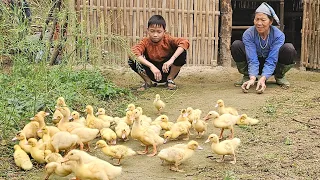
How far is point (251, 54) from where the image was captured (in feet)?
25.8

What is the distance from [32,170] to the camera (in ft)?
15.1

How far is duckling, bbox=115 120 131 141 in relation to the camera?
5375 mm

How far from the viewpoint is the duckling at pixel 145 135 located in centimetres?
505

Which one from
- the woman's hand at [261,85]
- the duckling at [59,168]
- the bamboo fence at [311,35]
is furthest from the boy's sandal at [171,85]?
the duckling at [59,168]

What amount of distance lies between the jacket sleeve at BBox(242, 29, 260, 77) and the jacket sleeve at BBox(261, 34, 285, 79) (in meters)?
0.11

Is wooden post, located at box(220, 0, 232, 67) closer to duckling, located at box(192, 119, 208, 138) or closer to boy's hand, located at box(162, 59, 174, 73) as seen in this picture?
boy's hand, located at box(162, 59, 174, 73)

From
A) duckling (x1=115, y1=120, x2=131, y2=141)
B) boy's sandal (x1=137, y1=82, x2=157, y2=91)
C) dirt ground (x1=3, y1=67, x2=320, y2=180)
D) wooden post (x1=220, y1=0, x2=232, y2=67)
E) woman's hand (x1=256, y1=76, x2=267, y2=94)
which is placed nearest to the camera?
dirt ground (x1=3, y1=67, x2=320, y2=180)

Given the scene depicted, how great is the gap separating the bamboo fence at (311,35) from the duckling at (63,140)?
18.9 ft

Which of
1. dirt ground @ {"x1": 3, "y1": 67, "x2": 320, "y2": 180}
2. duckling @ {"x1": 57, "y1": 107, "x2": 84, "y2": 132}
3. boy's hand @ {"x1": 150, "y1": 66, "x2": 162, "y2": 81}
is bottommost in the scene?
dirt ground @ {"x1": 3, "y1": 67, "x2": 320, "y2": 180}

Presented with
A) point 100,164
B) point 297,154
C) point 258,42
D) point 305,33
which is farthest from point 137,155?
point 305,33

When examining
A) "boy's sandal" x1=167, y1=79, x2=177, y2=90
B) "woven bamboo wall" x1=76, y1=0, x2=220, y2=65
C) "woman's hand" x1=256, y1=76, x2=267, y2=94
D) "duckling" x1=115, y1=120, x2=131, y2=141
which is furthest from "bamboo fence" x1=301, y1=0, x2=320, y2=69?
"duckling" x1=115, y1=120, x2=131, y2=141

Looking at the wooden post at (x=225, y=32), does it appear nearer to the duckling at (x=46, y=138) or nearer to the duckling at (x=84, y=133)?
the duckling at (x=84, y=133)

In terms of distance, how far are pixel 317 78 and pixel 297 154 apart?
14.0ft

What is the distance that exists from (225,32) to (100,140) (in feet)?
16.8
